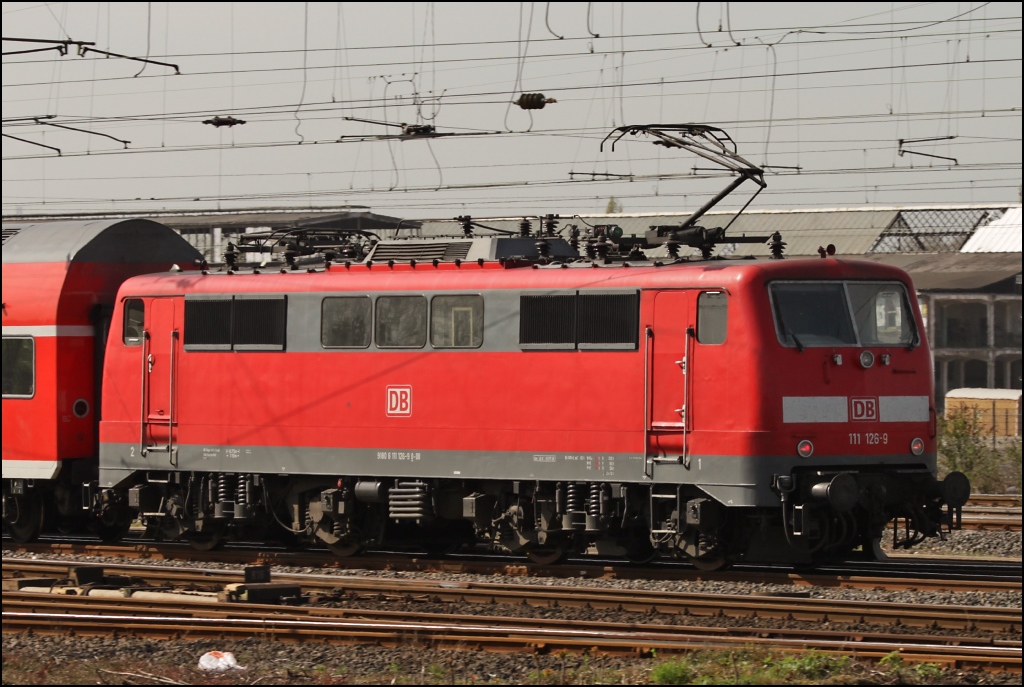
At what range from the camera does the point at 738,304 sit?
52.4 ft

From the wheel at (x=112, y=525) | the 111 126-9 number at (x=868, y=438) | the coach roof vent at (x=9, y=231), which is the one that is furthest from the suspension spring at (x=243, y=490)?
the 111 126-9 number at (x=868, y=438)

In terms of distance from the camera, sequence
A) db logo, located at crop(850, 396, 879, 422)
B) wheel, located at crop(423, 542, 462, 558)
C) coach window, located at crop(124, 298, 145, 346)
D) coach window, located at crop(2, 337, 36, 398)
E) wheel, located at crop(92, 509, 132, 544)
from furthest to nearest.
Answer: wheel, located at crop(92, 509, 132, 544) → coach window, located at crop(2, 337, 36, 398) → coach window, located at crop(124, 298, 145, 346) → wheel, located at crop(423, 542, 462, 558) → db logo, located at crop(850, 396, 879, 422)

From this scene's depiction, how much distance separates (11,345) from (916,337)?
43.0 ft

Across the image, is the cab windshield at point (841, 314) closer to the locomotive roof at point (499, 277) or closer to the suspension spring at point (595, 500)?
the locomotive roof at point (499, 277)

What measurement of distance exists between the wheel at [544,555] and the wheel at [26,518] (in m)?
8.24

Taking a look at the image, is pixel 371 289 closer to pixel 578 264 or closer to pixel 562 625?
pixel 578 264

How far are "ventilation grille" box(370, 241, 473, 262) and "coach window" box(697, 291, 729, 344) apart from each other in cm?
356

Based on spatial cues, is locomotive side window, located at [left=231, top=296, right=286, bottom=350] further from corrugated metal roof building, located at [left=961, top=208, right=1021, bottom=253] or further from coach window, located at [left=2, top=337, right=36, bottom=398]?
corrugated metal roof building, located at [left=961, top=208, right=1021, bottom=253]

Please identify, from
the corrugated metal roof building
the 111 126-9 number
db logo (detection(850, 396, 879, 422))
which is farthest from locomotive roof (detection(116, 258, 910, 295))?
the corrugated metal roof building

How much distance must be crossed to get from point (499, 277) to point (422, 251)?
153cm

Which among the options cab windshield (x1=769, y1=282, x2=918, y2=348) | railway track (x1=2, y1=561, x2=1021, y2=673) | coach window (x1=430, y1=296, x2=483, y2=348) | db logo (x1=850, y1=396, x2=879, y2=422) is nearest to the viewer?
railway track (x1=2, y1=561, x2=1021, y2=673)

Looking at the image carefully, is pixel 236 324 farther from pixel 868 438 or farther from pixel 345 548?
pixel 868 438

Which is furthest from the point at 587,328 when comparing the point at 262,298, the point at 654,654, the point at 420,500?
the point at 654,654

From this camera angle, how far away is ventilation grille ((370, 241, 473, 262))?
18516 mm
